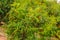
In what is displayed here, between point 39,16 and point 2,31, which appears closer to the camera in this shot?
point 39,16

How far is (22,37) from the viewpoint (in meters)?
6.14

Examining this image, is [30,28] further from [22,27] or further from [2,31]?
[2,31]

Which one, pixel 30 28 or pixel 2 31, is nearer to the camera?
pixel 30 28

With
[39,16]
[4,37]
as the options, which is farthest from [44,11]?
[4,37]

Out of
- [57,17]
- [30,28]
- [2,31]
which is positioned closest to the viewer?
[30,28]

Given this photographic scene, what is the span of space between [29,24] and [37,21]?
0.70ft

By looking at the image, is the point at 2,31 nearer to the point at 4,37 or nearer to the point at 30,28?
the point at 4,37

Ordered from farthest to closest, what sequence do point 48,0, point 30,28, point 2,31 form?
point 2,31 → point 48,0 → point 30,28

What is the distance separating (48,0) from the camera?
7.12 meters

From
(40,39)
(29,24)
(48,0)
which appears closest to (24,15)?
(29,24)

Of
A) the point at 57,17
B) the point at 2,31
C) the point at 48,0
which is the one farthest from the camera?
the point at 2,31

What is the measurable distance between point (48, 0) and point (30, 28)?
4.96 ft

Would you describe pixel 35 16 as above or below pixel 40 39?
above

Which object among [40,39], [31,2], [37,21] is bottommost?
[40,39]
